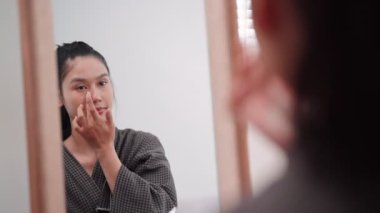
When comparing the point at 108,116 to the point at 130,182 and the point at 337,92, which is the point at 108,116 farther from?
the point at 337,92

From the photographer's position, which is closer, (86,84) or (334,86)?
(334,86)

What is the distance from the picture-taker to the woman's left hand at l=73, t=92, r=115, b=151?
2.78 ft

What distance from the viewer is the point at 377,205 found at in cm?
28

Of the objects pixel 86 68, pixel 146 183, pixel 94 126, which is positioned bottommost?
pixel 146 183

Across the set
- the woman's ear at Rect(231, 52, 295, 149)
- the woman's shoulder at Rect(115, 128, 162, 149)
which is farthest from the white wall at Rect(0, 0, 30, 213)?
the woman's ear at Rect(231, 52, 295, 149)

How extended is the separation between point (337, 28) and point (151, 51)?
642mm

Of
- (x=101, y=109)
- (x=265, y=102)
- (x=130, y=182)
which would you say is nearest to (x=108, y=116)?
(x=101, y=109)

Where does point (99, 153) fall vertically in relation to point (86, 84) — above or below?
below

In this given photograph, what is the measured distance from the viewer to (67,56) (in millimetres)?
856

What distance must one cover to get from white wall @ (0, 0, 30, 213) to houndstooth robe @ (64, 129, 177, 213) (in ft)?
0.33

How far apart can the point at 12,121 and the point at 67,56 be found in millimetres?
168

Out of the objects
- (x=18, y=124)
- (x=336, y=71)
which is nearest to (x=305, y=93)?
(x=336, y=71)

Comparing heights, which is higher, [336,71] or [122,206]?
[336,71]

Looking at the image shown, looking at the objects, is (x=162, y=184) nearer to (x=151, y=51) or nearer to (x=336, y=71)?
(x=151, y=51)
